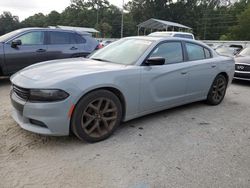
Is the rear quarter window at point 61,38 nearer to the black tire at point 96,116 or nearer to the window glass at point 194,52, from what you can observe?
the window glass at point 194,52

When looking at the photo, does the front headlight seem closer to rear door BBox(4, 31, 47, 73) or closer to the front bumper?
the front bumper

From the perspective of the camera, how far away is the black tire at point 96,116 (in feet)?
9.90

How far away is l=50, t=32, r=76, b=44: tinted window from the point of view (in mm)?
7027

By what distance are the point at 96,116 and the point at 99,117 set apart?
0.05 meters

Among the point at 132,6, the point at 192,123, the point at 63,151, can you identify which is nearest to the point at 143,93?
the point at 192,123

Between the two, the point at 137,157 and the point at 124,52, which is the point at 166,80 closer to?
the point at 124,52

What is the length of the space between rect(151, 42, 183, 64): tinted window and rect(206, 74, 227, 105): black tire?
51.7 inches

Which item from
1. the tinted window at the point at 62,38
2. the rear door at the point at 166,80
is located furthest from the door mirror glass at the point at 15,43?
the rear door at the point at 166,80

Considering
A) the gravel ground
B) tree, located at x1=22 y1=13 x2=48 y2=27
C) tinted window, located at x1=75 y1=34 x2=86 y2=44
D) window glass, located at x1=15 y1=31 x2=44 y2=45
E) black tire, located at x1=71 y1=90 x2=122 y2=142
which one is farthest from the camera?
tree, located at x1=22 y1=13 x2=48 y2=27

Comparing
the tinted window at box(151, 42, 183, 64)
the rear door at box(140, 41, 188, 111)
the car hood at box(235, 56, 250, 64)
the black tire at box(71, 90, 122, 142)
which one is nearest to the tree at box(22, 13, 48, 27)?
the car hood at box(235, 56, 250, 64)

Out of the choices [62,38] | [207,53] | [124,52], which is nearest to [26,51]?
[62,38]

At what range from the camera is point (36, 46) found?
6668mm

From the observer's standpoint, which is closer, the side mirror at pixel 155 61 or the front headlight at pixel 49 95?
the front headlight at pixel 49 95

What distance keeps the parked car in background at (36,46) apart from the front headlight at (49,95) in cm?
398
